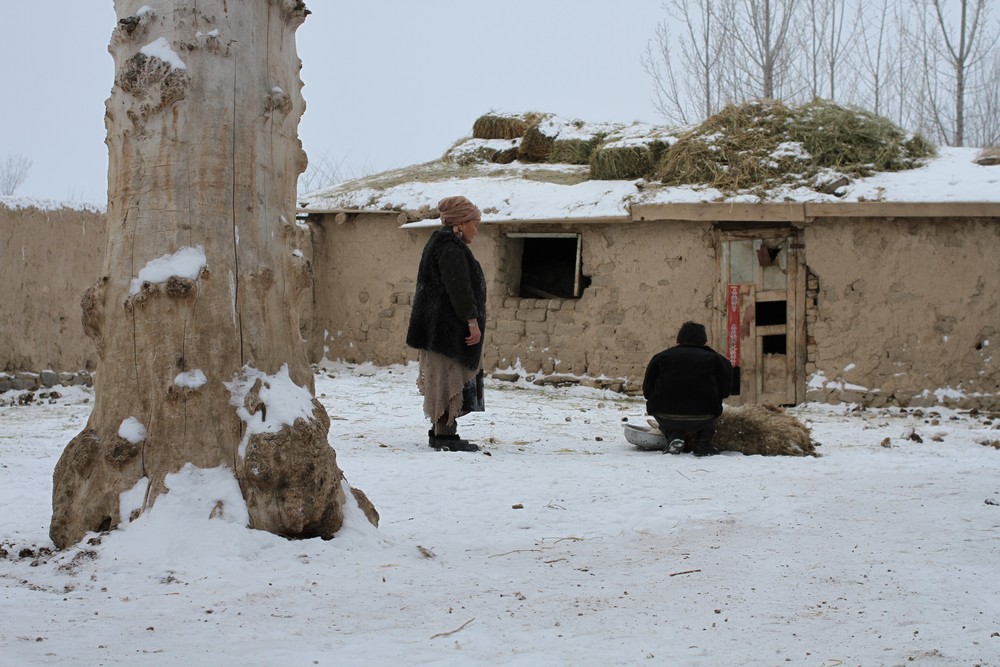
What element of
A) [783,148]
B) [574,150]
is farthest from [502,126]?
[783,148]

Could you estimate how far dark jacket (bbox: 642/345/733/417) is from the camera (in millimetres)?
6968

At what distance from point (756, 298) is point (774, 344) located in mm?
646

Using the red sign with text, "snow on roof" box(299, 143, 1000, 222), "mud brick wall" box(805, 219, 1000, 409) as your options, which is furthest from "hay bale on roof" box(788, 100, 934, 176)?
the red sign with text

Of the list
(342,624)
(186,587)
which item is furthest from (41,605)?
(342,624)

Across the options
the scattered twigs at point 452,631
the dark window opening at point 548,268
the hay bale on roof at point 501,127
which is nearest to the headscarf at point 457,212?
the scattered twigs at point 452,631

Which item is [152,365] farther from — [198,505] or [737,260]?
[737,260]

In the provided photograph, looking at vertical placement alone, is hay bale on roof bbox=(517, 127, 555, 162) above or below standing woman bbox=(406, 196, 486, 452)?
above

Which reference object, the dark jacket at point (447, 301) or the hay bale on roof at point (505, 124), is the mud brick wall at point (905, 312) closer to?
the dark jacket at point (447, 301)

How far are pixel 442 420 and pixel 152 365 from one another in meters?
3.23

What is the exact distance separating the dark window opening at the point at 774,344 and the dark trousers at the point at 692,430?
4.52 meters

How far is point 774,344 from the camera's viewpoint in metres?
11.4

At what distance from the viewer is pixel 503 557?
409cm

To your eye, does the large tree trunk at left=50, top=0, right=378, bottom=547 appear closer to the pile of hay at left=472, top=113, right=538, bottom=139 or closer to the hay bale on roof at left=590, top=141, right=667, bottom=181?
the hay bale on roof at left=590, top=141, right=667, bottom=181

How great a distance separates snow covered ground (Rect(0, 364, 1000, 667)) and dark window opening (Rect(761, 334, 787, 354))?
5275 mm
